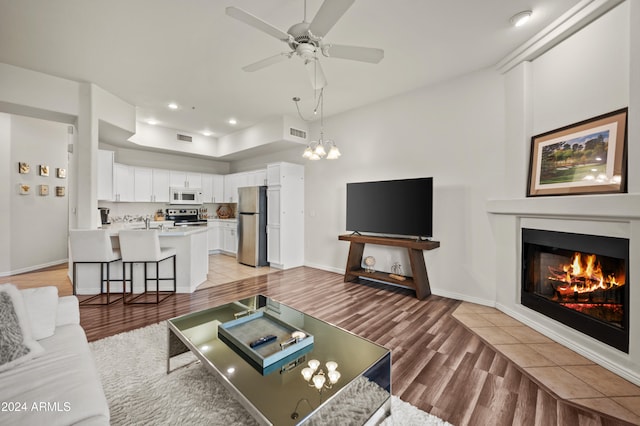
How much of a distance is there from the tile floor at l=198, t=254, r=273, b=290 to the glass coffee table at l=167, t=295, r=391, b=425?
259 cm

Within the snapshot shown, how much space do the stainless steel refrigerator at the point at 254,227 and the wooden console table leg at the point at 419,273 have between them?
10.5 ft

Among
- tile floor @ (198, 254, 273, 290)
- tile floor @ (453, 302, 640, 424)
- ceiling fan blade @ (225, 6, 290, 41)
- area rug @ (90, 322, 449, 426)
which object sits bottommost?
area rug @ (90, 322, 449, 426)

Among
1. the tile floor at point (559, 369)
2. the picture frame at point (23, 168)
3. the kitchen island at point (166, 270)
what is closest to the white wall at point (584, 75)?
the tile floor at point (559, 369)

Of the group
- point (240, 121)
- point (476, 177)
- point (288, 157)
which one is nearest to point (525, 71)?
point (476, 177)

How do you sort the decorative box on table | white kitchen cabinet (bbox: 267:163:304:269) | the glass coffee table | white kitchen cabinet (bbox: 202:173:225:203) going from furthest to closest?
white kitchen cabinet (bbox: 202:173:225:203) < white kitchen cabinet (bbox: 267:163:304:269) < the decorative box on table < the glass coffee table

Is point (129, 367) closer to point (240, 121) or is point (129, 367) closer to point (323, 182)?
point (323, 182)

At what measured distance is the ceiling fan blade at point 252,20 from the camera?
1.77 meters

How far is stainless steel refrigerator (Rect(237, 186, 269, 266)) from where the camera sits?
567cm

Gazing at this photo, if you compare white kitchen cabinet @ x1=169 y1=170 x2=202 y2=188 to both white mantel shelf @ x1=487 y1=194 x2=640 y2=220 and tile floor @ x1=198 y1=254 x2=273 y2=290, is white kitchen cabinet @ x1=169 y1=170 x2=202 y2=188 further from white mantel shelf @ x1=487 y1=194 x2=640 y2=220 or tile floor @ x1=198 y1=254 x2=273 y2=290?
white mantel shelf @ x1=487 y1=194 x2=640 y2=220

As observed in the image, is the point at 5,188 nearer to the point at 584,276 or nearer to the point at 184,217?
the point at 184,217

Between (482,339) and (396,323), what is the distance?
805 millimetres

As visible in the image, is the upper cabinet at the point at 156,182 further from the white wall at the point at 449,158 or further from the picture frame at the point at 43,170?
the white wall at the point at 449,158

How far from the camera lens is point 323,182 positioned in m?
5.40

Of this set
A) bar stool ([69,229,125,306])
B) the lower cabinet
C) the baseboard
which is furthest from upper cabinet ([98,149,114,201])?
the lower cabinet
